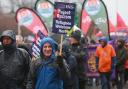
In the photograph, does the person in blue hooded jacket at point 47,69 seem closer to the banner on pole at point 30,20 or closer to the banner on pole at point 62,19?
the banner on pole at point 62,19

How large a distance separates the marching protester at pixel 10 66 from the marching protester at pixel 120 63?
709cm

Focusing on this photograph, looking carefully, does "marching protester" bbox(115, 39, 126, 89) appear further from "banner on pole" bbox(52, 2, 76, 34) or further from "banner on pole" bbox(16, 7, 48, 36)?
"banner on pole" bbox(52, 2, 76, 34)

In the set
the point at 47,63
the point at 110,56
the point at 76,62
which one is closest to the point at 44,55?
the point at 47,63

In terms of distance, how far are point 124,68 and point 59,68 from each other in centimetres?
761

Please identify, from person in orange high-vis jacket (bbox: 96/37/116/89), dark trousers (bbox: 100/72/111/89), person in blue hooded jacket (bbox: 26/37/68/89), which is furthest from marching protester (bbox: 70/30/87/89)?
person in orange high-vis jacket (bbox: 96/37/116/89)

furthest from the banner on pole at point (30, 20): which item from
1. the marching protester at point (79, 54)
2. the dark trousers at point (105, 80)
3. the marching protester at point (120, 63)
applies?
the marching protester at point (79, 54)

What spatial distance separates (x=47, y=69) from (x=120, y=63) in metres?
7.51

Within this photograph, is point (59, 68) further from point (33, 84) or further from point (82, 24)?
point (82, 24)

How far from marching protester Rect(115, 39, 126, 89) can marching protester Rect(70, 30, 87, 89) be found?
411cm

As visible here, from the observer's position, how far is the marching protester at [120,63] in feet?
46.8

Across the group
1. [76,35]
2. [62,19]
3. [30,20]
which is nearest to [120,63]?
[30,20]

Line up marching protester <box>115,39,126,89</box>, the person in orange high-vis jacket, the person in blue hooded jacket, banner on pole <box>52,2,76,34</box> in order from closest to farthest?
the person in blue hooded jacket < banner on pole <box>52,2,76,34</box> < the person in orange high-vis jacket < marching protester <box>115,39,126,89</box>

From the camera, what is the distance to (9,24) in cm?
1641

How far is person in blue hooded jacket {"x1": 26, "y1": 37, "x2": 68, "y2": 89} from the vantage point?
6.96 metres
